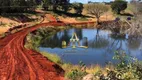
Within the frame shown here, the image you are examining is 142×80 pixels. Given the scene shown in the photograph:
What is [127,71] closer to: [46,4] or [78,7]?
[46,4]

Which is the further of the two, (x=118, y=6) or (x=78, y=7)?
(x=118, y=6)

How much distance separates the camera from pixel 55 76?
24.6m

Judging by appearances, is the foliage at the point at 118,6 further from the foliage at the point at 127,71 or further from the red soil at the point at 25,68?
the foliage at the point at 127,71

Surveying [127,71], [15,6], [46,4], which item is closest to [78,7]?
[46,4]

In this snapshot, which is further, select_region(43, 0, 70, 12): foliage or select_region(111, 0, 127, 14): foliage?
select_region(111, 0, 127, 14): foliage

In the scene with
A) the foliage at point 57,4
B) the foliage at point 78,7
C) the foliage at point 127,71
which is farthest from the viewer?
the foliage at point 78,7

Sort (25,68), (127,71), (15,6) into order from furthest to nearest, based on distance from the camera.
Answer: (15,6), (25,68), (127,71)

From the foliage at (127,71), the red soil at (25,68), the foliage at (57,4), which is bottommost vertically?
the red soil at (25,68)

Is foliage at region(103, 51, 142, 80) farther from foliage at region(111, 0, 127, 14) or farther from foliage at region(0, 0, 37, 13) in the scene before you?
foliage at region(111, 0, 127, 14)

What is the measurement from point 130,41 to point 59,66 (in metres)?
31.8

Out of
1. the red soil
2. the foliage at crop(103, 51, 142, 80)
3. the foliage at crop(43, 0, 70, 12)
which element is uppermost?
the foliage at crop(103, 51, 142, 80)

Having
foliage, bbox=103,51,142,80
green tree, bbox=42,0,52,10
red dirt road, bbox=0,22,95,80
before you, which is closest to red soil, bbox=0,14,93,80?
red dirt road, bbox=0,22,95,80

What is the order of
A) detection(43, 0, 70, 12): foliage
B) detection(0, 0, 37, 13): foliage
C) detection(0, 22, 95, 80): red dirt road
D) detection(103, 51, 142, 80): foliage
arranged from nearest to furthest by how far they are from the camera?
detection(103, 51, 142, 80): foliage
detection(0, 22, 95, 80): red dirt road
detection(0, 0, 37, 13): foliage
detection(43, 0, 70, 12): foliage

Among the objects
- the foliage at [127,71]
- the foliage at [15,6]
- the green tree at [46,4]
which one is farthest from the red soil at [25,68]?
the green tree at [46,4]
